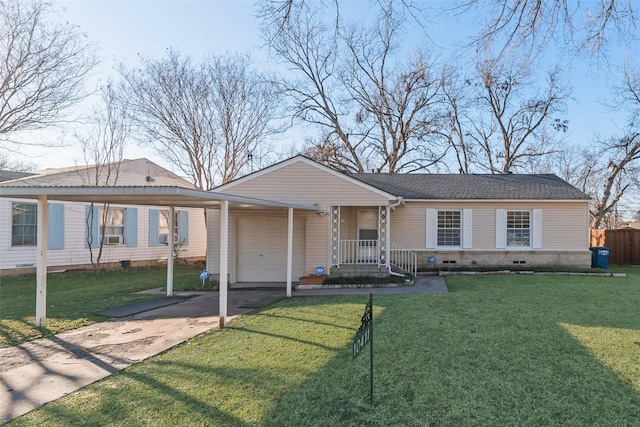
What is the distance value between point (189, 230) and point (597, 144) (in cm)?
2297

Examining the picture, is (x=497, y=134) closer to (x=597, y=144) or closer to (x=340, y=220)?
(x=597, y=144)

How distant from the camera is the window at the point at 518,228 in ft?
44.7

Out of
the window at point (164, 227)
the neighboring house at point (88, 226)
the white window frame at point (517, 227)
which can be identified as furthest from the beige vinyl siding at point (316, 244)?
the window at point (164, 227)

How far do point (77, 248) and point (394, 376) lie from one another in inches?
547

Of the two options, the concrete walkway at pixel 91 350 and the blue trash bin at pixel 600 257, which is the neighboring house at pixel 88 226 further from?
the blue trash bin at pixel 600 257

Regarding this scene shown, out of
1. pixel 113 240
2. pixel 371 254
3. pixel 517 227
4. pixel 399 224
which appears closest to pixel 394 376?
pixel 371 254

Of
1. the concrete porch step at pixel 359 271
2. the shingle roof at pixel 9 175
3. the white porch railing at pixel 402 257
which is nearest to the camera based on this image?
the concrete porch step at pixel 359 271

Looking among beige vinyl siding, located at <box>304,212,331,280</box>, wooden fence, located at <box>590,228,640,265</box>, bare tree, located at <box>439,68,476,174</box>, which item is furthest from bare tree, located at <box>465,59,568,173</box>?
beige vinyl siding, located at <box>304,212,331,280</box>

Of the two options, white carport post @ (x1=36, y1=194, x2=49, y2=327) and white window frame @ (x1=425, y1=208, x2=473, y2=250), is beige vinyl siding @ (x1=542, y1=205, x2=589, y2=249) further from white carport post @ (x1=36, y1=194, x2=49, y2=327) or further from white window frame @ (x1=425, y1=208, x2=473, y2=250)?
white carport post @ (x1=36, y1=194, x2=49, y2=327)

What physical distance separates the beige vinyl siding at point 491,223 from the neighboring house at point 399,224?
0.12 feet

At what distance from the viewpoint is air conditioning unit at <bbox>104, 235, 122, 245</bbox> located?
48.5ft

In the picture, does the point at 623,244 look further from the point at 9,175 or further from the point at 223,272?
the point at 9,175

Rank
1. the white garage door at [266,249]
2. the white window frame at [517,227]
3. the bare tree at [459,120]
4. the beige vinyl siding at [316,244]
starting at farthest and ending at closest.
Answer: the bare tree at [459,120] < the white window frame at [517,227] < the white garage door at [266,249] < the beige vinyl siding at [316,244]

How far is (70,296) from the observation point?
9.36 metres
